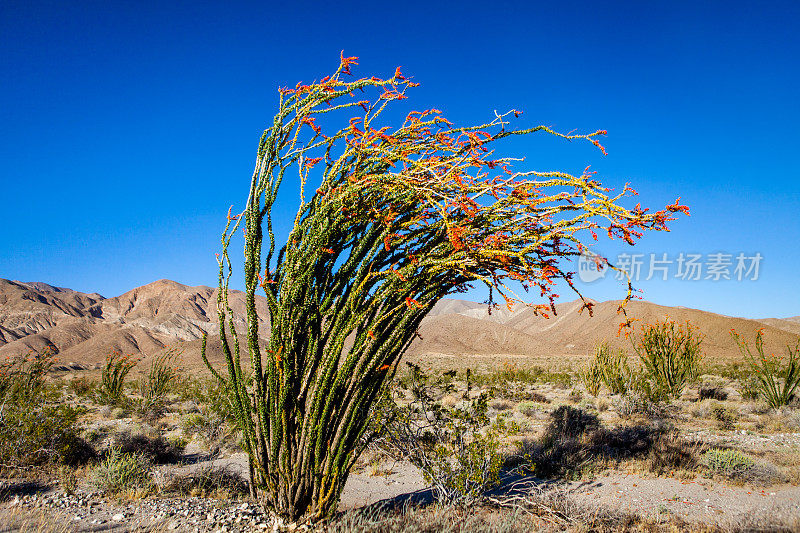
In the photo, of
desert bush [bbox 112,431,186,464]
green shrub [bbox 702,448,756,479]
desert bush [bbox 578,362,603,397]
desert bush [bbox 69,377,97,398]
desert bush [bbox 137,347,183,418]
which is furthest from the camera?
desert bush [bbox 69,377,97,398]

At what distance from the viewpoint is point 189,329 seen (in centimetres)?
7831

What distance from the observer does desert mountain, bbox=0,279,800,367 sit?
2267 inches

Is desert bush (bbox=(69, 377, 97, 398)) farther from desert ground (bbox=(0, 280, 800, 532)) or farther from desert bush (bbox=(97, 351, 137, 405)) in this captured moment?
desert bush (bbox=(97, 351, 137, 405))

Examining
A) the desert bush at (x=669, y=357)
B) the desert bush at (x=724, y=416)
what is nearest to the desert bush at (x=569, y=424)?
the desert bush at (x=669, y=357)

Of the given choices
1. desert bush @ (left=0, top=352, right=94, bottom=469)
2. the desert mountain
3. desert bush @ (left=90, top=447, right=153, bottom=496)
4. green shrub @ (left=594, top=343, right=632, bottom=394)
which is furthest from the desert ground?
the desert mountain

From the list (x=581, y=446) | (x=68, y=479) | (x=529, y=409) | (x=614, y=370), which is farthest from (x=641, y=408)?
(x=68, y=479)

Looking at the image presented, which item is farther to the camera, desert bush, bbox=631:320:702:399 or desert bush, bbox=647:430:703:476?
desert bush, bbox=631:320:702:399

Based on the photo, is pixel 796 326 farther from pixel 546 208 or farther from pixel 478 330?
pixel 546 208

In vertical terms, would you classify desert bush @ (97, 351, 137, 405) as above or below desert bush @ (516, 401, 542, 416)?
above

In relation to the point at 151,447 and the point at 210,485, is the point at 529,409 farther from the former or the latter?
the point at 151,447

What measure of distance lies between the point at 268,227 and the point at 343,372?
140 cm

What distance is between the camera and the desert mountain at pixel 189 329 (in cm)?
5759

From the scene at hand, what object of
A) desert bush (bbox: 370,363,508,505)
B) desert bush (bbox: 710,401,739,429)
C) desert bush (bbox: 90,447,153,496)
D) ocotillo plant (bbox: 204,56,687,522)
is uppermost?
ocotillo plant (bbox: 204,56,687,522)

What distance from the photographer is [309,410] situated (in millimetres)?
3650
